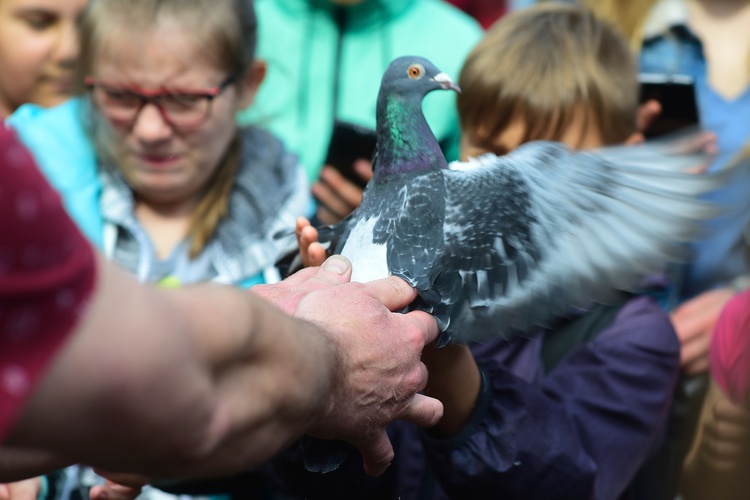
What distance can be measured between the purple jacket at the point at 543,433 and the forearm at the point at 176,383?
1.89 ft

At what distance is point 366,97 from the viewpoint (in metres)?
2.42

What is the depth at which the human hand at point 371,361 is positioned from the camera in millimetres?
1122

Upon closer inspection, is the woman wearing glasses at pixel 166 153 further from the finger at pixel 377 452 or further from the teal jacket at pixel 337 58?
the finger at pixel 377 452

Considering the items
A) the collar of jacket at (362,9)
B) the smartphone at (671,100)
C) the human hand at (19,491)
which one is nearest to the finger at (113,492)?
the human hand at (19,491)

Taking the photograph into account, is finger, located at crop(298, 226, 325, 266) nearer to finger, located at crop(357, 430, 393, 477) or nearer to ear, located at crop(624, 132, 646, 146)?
finger, located at crop(357, 430, 393, 477)

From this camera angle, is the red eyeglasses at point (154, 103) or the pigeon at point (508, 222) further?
the red eyeglasses at point (154, 103)

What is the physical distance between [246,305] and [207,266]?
1267mm

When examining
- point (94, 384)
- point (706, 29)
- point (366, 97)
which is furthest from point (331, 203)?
point (94, 384)

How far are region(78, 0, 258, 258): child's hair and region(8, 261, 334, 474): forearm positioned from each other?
1.26 metres

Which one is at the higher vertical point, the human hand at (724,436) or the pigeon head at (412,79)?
the pigeon head at (412,79)

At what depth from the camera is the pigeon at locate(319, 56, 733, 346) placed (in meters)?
1.44

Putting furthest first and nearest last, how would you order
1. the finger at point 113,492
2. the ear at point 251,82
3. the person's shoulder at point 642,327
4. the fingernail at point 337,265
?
the ear at point 251,82
the person's shoulder at point 642,327
the finger at point 113,492
the fingernail at point 337,265

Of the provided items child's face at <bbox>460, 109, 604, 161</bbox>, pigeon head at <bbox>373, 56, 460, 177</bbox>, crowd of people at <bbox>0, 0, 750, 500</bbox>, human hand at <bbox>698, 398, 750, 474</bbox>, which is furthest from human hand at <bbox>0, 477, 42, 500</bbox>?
human hand at <bbox>698, 398, 750, 474</bbox>

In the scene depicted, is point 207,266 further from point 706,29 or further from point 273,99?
point 706,29
